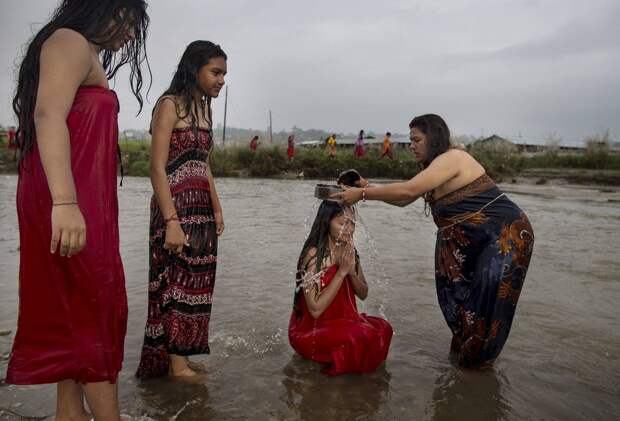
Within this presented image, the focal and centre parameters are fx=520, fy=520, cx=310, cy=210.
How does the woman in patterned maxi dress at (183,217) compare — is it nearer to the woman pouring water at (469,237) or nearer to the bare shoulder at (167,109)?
the bare shoulder at (167,109)

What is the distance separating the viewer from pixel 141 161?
2472 centimetres

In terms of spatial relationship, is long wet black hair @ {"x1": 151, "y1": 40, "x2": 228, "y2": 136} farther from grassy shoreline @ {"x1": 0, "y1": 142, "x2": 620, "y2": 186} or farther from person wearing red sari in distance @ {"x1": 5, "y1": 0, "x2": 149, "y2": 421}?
grassy shoreline @ {"x1": 0, "y1": 142, "x2": 620, "y2": 186}

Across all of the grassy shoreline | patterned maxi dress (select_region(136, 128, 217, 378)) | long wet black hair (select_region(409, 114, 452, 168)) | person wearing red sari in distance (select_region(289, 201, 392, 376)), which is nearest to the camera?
patterned maxi dress (select_region(136, 128, 217, 378))

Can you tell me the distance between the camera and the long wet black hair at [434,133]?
3.29m

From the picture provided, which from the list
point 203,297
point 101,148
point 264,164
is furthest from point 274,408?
point 264,164

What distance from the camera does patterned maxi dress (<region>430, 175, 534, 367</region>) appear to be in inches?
122

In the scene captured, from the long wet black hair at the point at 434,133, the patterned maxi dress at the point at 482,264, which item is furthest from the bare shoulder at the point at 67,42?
the patterned maxi dress at the point at 482,264

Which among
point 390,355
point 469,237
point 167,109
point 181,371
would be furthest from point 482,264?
point 167,109

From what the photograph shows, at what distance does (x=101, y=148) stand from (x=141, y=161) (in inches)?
950

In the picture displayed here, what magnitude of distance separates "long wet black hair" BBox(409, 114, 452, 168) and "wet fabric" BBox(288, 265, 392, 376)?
973 mm

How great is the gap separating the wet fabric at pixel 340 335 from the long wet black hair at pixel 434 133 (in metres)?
0.97

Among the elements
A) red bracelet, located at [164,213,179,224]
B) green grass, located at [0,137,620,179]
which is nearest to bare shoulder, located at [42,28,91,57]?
red bracelet, located at [164,213,179,224]

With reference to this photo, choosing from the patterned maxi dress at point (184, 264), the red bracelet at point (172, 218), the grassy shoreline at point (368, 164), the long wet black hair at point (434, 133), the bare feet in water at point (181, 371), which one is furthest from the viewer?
the grassy shoreline at point (368, 164)

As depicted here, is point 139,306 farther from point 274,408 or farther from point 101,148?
point 101,148
